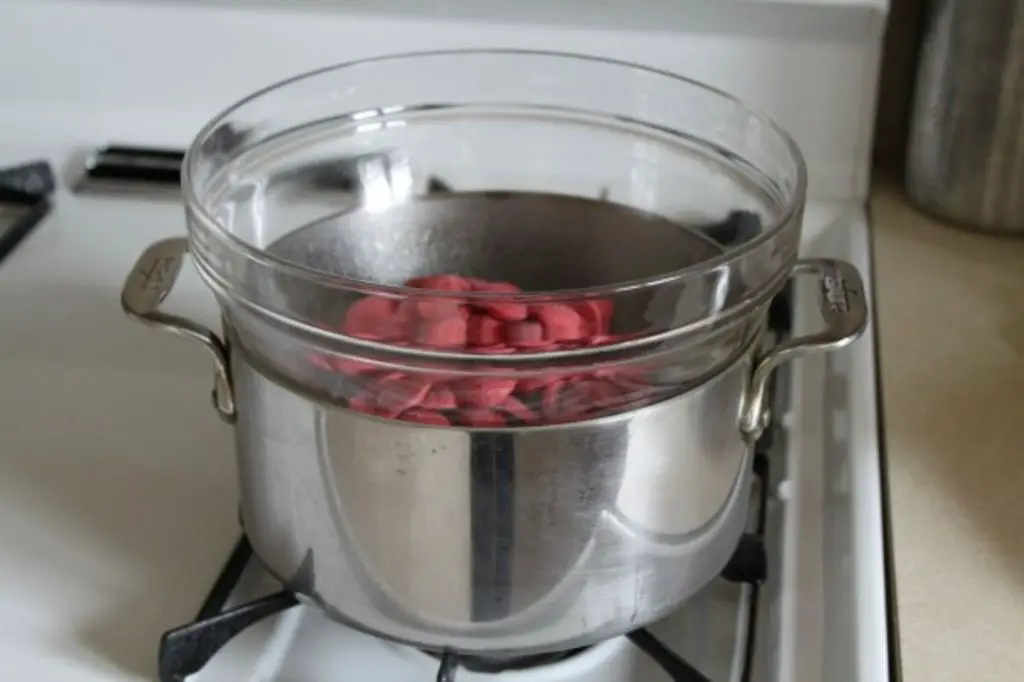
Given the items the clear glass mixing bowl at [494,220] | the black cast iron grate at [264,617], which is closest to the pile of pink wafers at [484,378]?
the clear glass mixing bowl at [494,220]

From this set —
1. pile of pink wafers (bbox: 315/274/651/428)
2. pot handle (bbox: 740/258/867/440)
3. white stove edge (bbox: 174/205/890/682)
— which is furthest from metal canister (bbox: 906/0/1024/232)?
pile of pink wafers (bbox: 315/274/651/428)

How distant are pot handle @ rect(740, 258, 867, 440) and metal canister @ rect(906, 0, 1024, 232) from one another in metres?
0.29

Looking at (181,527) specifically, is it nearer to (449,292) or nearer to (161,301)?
(161,301)

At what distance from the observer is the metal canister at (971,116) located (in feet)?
2.46

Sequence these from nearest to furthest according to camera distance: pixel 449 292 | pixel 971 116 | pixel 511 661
Result: pixel 449 292, pixel 511 661, pixel 971 116

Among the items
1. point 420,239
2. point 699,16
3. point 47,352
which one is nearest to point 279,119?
point 420,239

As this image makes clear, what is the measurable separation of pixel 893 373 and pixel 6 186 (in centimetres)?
64

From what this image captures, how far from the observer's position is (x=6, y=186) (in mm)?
883

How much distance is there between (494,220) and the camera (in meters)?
0.65

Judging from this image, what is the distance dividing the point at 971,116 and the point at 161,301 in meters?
0.53

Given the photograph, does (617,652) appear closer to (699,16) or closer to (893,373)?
(893,373)

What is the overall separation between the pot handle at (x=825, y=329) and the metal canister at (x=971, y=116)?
29 cm

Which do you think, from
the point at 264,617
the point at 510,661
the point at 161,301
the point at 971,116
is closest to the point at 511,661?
the point at 510,661

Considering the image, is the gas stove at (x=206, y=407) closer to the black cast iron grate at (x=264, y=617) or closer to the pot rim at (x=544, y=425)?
the black cast iron grate at (x=264, y=617)
